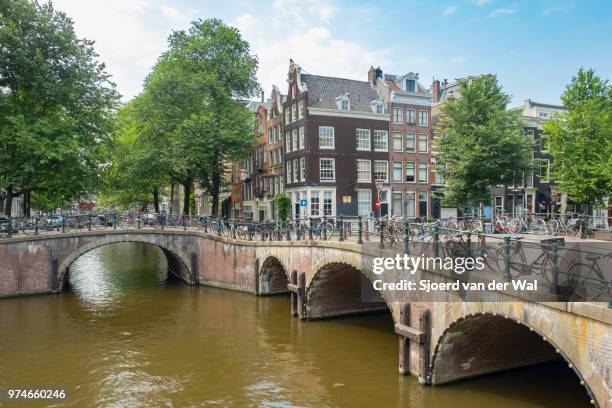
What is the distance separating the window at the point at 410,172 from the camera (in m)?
38.5

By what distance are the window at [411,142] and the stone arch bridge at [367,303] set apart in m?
19.1

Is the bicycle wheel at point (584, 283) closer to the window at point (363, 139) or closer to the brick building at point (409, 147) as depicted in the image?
the window at point (363, 139)

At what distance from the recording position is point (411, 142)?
127 feet

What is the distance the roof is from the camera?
36.1 m

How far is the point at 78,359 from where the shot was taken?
14.6 m

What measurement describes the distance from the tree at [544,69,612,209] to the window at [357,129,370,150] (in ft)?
44.2

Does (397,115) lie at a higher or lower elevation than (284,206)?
higher

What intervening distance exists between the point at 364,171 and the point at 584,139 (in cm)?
1584

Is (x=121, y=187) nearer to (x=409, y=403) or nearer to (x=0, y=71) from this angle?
(x=0, y=71)

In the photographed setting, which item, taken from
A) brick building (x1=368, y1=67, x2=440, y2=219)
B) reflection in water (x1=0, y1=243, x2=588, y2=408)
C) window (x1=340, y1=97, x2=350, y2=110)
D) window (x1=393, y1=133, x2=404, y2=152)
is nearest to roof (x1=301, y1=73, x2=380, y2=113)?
window (x1=340, y1=97, x2=350, y2=110)

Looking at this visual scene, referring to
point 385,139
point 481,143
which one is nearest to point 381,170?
point 385,139

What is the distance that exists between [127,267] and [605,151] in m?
30.4

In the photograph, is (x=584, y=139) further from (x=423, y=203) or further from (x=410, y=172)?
(x=423, y=203)

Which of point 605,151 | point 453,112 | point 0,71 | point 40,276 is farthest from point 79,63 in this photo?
point 605,151
